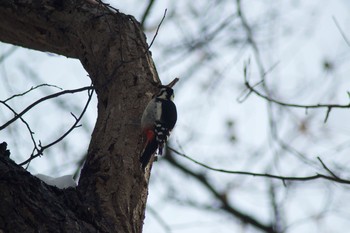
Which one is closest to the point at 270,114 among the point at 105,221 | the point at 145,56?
the point at 145,56

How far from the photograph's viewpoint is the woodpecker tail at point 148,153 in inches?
129

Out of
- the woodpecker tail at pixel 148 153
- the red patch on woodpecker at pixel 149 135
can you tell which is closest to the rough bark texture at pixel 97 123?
the woodpecker tail at pixel 148 153

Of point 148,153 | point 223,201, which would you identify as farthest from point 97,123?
point 223,201

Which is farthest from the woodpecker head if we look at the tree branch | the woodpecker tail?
the tree branch

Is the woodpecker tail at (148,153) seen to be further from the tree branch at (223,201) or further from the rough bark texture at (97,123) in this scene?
the tree branch at (223,201)

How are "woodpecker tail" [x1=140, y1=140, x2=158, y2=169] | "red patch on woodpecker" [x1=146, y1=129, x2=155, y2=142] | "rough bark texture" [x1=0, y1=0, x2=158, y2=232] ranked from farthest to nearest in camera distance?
"red patch on woodpecker" [x1=146, y1=129, x2=155, y2=142] < "woodpecker tail" [x1=140, y1=140, x2=158, y2=169] < "rough bark texture" [x1=0, y1=0, x2=158, y2=232]

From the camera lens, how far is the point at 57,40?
409 centimetres

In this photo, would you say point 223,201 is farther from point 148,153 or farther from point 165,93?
point 148,153

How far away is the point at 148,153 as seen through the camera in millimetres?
3381

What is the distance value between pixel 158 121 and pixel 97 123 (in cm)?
97

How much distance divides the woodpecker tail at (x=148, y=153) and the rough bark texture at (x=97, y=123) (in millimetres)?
39

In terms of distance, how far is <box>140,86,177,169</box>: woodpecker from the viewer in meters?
3.47

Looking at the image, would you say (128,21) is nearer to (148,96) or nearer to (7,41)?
(148,96)

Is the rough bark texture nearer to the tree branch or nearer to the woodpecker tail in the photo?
the woodpecker tail
